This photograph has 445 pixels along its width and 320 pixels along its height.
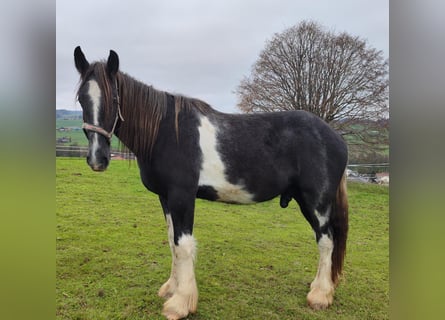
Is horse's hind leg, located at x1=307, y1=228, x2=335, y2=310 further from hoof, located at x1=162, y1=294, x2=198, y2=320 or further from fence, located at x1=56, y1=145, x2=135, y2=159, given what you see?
fence, located at x1=56, y1=145, x2=135, y2=159

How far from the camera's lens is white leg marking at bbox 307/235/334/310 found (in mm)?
2064

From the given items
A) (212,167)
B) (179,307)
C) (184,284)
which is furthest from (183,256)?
(212,167)

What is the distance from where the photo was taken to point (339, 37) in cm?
257

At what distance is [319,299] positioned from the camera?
2068mm

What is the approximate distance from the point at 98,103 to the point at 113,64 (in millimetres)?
267

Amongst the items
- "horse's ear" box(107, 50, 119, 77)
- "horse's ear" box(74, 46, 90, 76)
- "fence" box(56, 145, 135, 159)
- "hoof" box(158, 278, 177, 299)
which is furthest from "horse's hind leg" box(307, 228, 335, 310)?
"horse's ear" box(74, 46, 90, 76)

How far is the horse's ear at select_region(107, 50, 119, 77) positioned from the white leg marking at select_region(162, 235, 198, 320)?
115cm

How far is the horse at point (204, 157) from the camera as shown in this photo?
1.74 metres

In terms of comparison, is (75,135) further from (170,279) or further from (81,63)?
(170,279)
